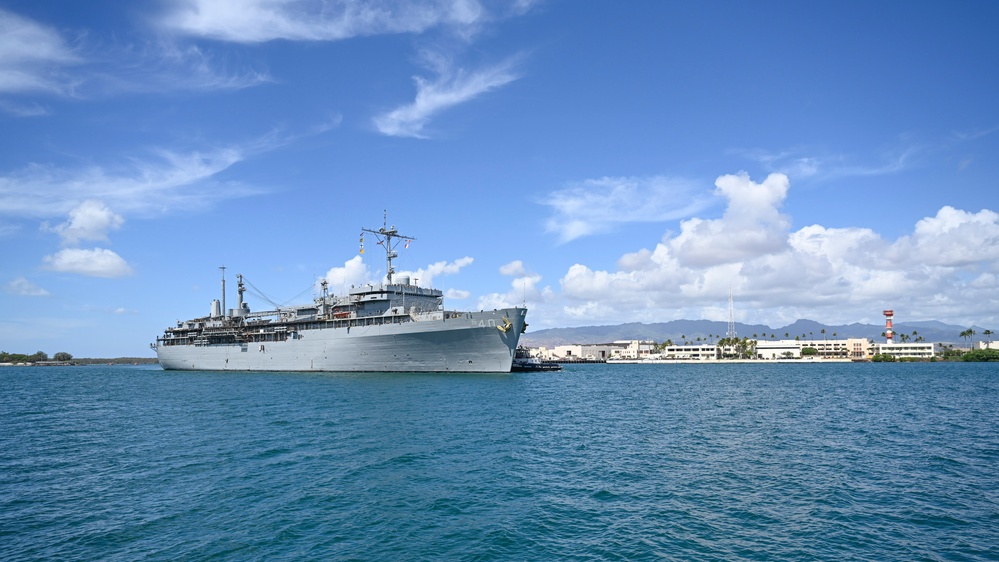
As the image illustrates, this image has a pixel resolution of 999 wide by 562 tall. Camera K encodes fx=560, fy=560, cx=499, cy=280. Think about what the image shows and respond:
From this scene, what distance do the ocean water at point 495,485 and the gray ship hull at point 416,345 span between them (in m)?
22.9

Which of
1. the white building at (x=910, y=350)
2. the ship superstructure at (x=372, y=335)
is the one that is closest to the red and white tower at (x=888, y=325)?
the white building at (x=910, y=350)

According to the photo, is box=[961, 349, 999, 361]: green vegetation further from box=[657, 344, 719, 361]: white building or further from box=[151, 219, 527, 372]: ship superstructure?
box=[151, 219, 527, 372]: ship superstructure

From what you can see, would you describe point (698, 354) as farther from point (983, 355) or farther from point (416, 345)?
point (416, 345)

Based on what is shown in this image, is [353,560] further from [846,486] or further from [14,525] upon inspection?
[846,486]

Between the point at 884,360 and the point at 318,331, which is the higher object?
the point at 318,331

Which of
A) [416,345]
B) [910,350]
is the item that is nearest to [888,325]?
[910,350]

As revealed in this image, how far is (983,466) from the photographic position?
2086 cm

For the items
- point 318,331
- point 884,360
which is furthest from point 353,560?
point 884,360

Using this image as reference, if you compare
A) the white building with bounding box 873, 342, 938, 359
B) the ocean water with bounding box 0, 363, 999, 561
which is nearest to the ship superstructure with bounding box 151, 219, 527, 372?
the ocean water with bounding box 0, 363, 999, 561

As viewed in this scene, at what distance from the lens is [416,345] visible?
6062cm

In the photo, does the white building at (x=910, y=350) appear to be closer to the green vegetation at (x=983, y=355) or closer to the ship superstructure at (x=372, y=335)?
the green vegetation at (x=983, y=355)

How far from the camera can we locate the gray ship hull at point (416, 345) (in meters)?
58.4

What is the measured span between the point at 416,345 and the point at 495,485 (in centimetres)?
4363

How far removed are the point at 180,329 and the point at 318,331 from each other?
39.9 m
